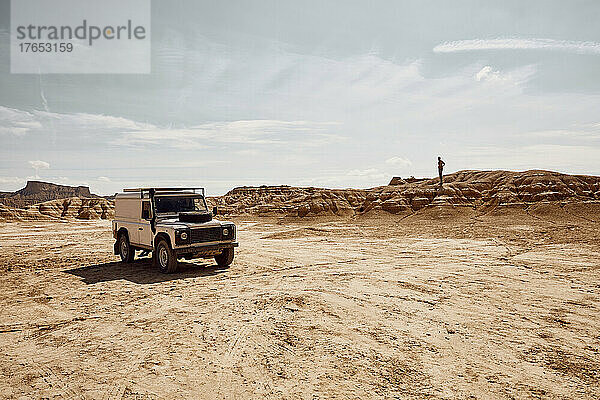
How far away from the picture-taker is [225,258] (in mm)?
14000

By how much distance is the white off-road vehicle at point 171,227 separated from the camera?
484 inches

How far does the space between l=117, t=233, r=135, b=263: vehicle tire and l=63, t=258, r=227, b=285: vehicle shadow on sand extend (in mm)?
239

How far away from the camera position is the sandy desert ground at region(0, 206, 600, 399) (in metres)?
5.10

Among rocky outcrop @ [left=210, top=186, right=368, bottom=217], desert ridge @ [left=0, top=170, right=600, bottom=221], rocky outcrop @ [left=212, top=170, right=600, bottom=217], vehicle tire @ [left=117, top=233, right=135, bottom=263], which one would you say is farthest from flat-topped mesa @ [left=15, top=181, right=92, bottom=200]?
vehicle tire @ [left=117, top=233, right=135, bottom=263]

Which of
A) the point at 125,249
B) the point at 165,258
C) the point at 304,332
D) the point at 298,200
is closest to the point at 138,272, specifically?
the point at 165,258

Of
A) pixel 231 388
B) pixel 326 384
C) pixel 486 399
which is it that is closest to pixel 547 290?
pixel 486 399

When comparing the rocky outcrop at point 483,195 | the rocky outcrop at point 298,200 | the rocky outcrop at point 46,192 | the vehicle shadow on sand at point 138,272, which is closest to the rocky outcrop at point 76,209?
the rocky outcrop at point 298,200

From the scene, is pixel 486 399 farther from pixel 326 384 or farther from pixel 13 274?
pixel 13 274

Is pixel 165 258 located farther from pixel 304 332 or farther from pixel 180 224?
pixel 304 332

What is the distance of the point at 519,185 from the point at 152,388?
52426mm

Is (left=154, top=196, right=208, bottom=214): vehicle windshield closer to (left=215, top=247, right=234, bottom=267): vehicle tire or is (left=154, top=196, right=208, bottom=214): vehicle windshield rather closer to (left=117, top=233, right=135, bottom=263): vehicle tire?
(left=215, top=247, right=234, bottom=267): vehicle tire

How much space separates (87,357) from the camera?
607cm

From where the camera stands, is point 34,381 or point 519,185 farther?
point 519,185

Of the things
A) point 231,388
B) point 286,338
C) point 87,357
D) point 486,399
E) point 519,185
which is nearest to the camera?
point 486,399
